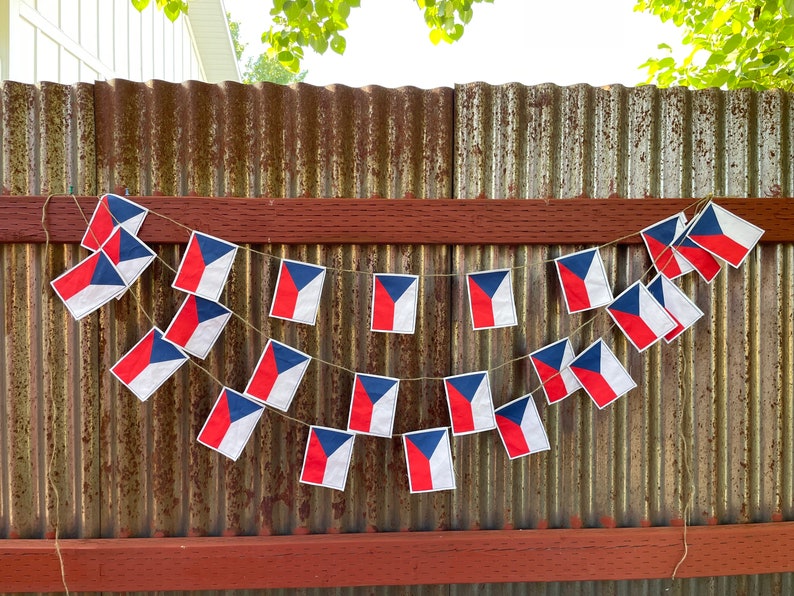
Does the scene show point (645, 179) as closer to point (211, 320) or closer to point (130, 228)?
point (211, 320)

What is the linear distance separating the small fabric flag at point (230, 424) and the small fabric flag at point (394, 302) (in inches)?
24.5

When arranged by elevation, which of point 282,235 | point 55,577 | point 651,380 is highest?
point 282,235

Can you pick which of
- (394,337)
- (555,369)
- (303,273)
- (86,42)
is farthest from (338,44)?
(86,42)

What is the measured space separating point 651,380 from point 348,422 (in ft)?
4.48

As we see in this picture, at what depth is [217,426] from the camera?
2404 millimetres

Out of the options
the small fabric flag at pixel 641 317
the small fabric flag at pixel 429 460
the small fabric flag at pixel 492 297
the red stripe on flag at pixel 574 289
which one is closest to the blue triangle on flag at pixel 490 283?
the small fabric flag at pixel 492 297

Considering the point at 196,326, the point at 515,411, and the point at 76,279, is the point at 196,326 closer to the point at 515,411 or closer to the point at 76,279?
the point at 76,279

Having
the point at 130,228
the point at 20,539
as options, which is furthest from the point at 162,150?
the point at 20,539

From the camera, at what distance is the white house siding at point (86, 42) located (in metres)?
4.96

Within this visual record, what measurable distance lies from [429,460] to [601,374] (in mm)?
827

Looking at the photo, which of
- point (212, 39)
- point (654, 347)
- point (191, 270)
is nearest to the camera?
point (191, 270)

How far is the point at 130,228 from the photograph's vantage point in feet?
7.80

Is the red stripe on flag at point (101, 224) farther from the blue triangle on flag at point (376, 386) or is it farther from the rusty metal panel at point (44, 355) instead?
the blue triangle on flag at point (376, 386)

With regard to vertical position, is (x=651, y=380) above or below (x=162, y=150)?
below
